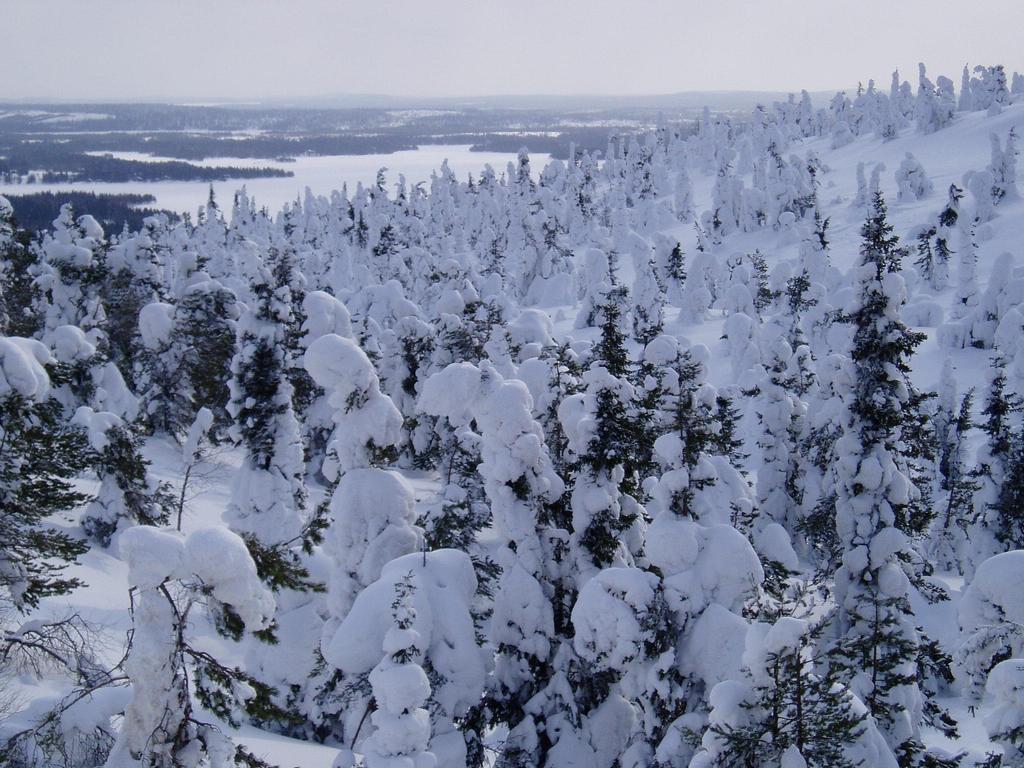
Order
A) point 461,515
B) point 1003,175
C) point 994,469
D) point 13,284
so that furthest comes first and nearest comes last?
1. point 1003,175
2. point 13,284
3. point 994,469
4. point 461,515

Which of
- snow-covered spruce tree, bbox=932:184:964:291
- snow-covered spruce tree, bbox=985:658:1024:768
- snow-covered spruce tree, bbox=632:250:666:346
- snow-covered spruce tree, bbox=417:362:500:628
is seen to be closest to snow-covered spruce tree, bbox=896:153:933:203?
snow-covered spruce tree, bbox=932:184:964:291

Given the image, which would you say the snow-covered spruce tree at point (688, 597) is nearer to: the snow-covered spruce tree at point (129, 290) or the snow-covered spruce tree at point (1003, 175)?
the snow-covered spruce tree at point (129, 290)

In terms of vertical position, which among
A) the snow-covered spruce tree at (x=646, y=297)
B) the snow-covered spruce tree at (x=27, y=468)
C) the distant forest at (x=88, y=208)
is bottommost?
the snow-covered spruce tree at (x=646, y=297)

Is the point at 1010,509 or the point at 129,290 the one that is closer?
the point at 1010,509

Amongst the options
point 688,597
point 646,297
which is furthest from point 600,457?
point 646,297

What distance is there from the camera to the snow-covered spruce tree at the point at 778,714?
297 inches

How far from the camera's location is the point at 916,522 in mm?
14469

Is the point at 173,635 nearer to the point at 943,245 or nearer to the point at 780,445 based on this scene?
the point at 780,445

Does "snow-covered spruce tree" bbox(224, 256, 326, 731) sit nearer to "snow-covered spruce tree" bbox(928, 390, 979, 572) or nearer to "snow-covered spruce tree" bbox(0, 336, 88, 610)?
"snow-covered spruce tree" bbox(0, 336, 88, 610)

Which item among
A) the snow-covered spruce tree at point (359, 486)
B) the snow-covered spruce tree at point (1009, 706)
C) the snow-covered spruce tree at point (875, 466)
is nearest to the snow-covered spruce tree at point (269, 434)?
the snow-covered spruce tree at point (359, 486)

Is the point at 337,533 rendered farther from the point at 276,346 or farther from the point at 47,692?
the point at 276,346

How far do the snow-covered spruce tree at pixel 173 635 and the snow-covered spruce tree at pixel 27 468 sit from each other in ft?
11.7

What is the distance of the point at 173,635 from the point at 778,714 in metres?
5.71

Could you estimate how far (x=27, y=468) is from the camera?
34.3 feet
